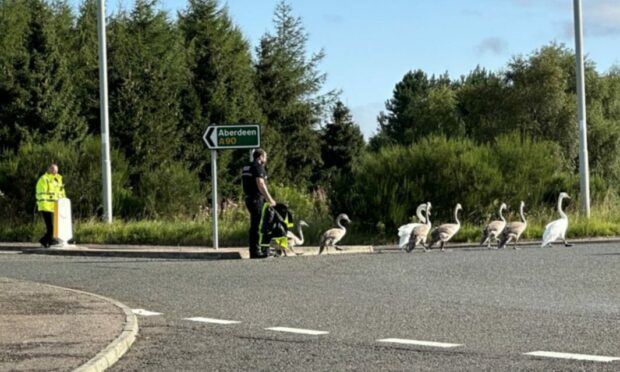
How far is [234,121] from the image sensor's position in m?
47.8

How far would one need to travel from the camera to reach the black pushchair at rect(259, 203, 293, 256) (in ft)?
66.6

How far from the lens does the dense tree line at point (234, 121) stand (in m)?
26.4

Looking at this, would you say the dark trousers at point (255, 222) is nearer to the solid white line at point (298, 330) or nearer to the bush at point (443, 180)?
the bush at point (443, 180)

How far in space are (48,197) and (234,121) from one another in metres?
23.4

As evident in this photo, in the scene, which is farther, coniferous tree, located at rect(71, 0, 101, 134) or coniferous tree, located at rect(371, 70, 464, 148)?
coniferous tree, located at rect(371, 70, 464, 148)

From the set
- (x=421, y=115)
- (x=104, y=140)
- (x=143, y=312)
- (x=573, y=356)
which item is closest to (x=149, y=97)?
(x=104, y=140)

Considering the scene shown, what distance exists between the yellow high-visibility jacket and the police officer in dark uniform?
638 cm

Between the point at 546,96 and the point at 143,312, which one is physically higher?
the point at 546,96

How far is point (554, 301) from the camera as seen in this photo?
1299 cm

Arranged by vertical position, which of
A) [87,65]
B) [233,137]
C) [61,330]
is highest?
[87,65]

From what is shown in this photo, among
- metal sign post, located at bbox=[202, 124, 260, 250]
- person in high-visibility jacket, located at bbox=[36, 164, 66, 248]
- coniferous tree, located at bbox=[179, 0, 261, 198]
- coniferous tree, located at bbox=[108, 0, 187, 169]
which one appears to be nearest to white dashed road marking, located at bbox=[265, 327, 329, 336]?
metal sign post, located at bbox=[202, 124, 260, 250]

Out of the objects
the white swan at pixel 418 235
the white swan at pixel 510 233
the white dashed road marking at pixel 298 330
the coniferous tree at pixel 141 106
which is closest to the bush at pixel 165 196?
the coniferous tree at pixel 141 106

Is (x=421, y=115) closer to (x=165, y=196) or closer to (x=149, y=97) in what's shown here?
(x=149, y=97)

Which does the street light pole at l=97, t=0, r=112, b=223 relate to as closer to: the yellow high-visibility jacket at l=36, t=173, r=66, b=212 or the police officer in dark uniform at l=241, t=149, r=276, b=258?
the yellow high-visibility jacket at l=36, t=173, r=66, b=212
